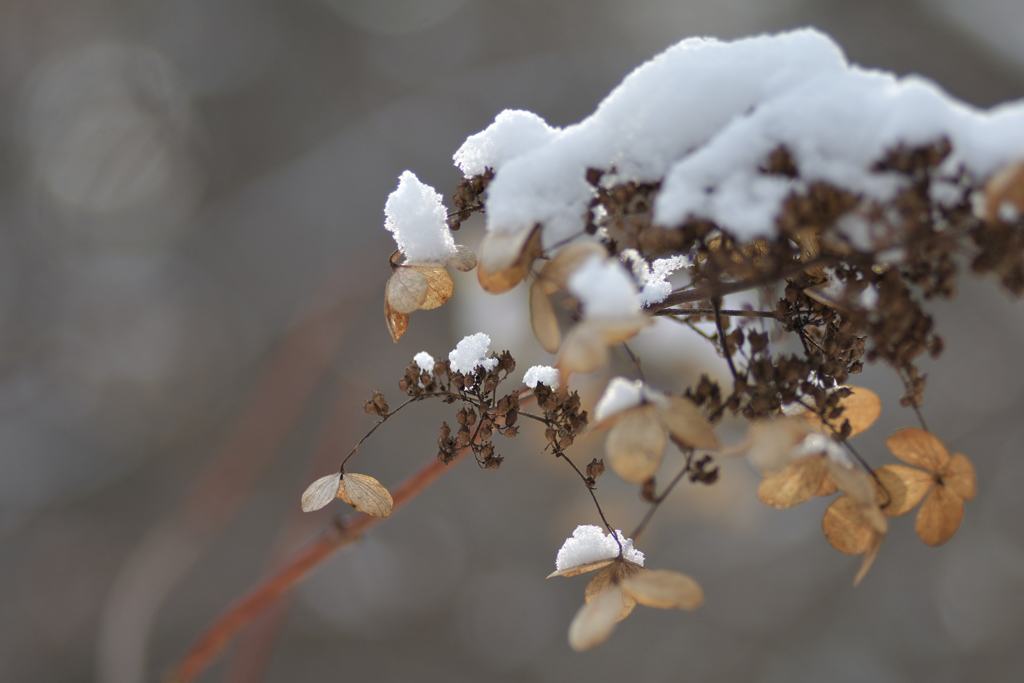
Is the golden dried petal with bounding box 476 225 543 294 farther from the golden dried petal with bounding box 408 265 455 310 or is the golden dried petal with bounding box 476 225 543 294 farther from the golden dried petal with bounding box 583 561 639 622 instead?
the golden dried petal with bounding box 583 561 639 622

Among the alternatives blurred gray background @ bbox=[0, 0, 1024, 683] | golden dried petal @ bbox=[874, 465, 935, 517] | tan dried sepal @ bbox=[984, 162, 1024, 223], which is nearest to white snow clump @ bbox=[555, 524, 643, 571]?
golden dried petal @ bbox=[874, 465, 935, 517]

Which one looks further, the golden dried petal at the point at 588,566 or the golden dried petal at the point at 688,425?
the golden dried petal at the point at 588,566

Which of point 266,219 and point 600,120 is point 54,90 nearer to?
point 266,219

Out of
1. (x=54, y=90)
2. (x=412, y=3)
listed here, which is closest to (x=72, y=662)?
(x=54, y=90)

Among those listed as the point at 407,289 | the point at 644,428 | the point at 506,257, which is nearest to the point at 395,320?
the point at 407,289

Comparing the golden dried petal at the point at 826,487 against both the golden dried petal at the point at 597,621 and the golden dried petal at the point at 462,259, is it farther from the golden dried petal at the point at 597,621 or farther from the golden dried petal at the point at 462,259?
the golden dried petal at the point at 462,259

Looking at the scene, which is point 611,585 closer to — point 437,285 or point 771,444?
point 771,444

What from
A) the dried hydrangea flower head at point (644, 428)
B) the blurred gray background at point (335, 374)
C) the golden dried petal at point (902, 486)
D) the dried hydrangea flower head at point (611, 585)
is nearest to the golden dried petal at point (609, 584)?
the dried hydrangea flower head at point (611, 585)
